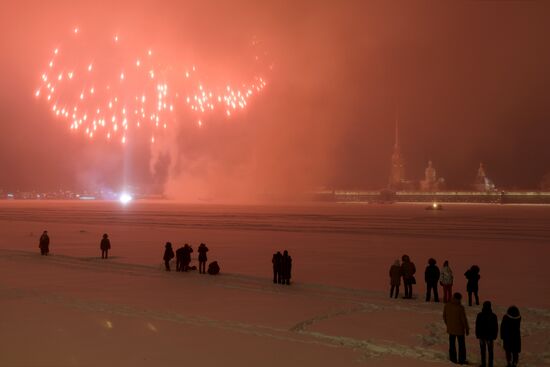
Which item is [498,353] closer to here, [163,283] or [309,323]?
[309,323]

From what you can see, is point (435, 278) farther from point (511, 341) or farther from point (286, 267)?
point (511, 341)

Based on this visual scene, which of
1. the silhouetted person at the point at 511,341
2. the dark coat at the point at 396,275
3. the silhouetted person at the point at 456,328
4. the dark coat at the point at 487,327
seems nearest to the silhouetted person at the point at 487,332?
the dark coat at the point at 487,327

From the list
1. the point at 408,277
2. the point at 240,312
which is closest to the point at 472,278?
the point at 408,277

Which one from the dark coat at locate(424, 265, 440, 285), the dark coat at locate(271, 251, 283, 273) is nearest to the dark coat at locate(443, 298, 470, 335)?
the dark coat at locate(424, 265, 440, 285)

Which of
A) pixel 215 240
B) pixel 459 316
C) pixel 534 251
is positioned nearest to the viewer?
pixel 459 316

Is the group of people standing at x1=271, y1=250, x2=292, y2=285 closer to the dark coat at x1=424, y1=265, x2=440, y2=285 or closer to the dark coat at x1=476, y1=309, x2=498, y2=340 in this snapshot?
the dark coat at x1=424, y1=265, x2=440, y2=285

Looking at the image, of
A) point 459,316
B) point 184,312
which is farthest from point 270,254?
point 459,316

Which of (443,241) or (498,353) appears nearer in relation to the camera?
(498,353)
